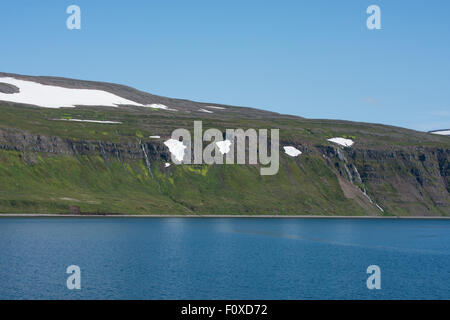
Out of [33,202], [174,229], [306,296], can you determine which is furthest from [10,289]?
[33,202]

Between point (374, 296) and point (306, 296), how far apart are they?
25.7ft

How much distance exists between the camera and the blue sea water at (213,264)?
228 ft

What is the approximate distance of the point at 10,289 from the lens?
66438 millimetres

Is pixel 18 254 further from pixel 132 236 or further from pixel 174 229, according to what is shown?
pixel 174 229

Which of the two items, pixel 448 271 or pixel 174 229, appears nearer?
pixel 448 271

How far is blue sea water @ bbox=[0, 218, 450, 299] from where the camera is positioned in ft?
228

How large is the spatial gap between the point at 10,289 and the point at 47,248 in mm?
37866

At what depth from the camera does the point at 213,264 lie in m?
91.6

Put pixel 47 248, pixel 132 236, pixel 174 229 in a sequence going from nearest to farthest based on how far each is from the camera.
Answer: pixel 47 248, pixel 132 236, pixel 174 229

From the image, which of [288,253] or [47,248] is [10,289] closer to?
[47,248]
